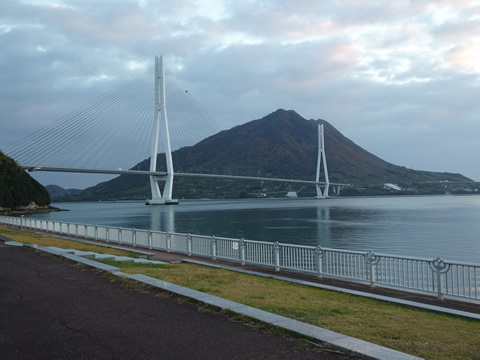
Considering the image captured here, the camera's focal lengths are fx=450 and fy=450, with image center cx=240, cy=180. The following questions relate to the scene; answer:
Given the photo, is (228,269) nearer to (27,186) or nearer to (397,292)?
(397,292)

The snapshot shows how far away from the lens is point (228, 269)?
12.9 m

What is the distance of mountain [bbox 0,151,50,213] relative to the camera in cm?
9194

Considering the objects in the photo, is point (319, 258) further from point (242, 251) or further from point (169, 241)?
point (169, 241)

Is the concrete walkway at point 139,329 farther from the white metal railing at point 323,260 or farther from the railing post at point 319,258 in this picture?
the railing post at point 319,258

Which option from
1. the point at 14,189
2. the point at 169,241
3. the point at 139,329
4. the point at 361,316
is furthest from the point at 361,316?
the point at 14,189

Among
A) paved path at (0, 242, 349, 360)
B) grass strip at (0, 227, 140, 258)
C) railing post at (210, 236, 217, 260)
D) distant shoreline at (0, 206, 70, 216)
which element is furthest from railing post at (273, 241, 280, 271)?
distant shoreline at (0, 206, 70, 216)

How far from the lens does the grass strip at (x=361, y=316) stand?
529 cm

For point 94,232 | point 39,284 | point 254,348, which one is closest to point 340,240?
point 94,232

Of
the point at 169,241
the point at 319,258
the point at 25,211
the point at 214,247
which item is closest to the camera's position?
the point at 319,258

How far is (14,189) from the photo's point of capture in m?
96.0

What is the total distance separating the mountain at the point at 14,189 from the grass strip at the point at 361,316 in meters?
89.0

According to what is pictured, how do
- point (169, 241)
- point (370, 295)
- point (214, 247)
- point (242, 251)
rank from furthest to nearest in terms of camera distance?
1. point (169, 241)
2. point (214, 247)
3. point (242, 251)
4. point (370, 295)

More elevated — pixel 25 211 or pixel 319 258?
pixel 319 258

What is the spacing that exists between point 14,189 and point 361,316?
102 meters
